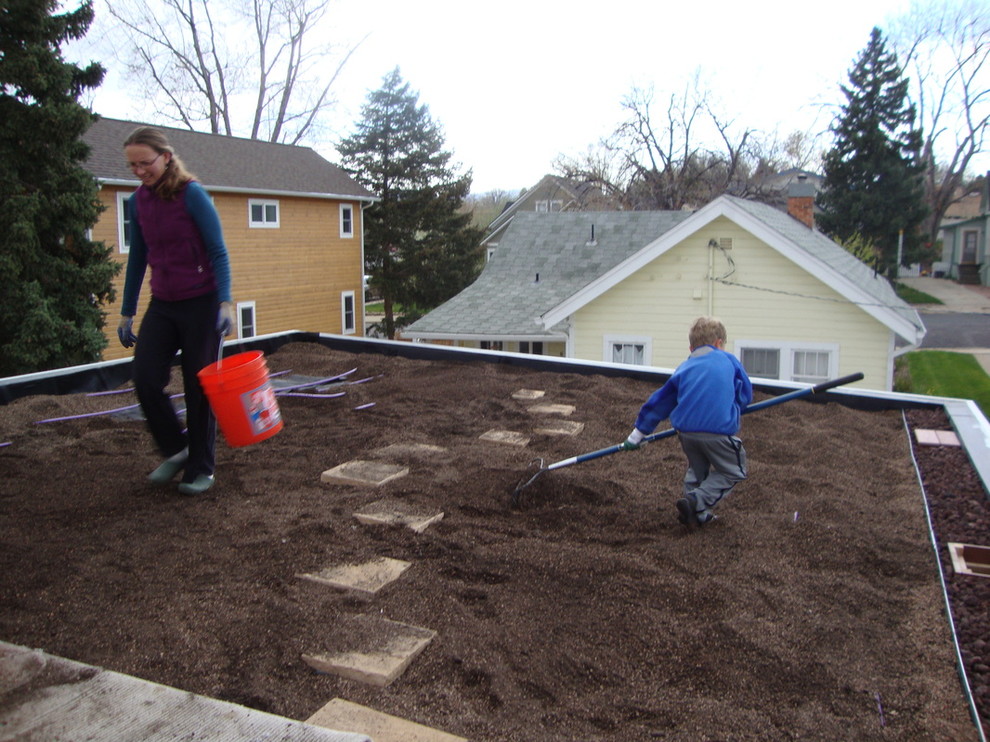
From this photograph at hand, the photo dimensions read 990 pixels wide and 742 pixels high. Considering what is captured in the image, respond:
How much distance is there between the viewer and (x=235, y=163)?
22.7 metres

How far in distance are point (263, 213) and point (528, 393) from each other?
1891 cm

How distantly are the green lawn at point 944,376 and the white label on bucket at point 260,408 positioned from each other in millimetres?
15700

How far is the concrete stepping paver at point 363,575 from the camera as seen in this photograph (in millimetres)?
2725

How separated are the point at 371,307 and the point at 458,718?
134 ft

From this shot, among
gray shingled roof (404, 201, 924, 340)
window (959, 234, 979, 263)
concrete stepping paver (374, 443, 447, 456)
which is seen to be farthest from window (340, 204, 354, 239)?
window (959, 234, 979, 263)

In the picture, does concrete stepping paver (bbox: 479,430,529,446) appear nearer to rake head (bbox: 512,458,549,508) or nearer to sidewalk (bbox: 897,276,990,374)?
rake head (bbox: 512,458,549,508)

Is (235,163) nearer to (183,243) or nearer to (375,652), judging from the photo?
(183,243)

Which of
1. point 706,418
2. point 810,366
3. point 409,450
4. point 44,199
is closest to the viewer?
point 706,418

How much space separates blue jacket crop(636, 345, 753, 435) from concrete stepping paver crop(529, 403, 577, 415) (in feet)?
5.41

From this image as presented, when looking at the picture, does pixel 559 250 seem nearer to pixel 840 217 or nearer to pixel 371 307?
pixel 840 217

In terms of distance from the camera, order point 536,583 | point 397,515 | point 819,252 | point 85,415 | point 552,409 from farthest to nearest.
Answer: point 819,252 → point 552,409 → point 85,415 → point 397,515 → point 536,583

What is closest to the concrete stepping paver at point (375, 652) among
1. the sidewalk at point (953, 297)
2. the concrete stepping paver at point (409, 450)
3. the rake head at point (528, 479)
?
the rake head at point (528, 479)

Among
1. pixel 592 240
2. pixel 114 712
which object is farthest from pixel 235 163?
pixel 114 712

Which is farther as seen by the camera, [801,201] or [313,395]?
[801,201]
